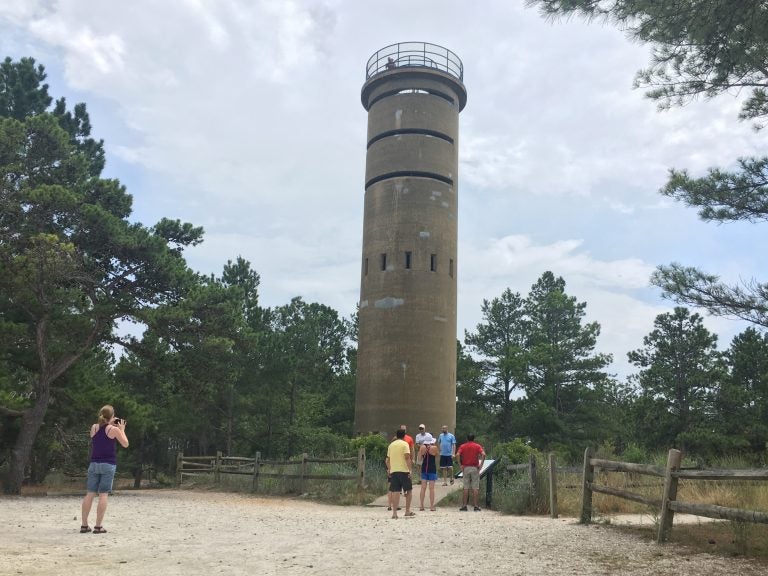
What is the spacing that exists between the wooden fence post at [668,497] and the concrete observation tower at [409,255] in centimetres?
1762

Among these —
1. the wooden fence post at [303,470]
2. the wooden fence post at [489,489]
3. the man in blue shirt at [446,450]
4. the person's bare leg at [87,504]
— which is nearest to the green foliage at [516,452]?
the man in blue shirt at [446,450]

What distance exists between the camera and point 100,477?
8.87 m

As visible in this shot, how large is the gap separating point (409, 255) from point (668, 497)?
19.4 m

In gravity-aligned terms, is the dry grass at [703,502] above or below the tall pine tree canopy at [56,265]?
below

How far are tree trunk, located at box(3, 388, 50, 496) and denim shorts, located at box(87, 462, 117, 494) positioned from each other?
31.6 ft

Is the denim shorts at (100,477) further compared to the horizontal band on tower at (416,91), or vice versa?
the horizontal band on tower at (416,91)

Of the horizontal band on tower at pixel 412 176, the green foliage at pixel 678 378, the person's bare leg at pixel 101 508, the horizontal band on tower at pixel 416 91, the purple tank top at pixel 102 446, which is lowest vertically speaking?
the person's bare leg at pixel 101 508

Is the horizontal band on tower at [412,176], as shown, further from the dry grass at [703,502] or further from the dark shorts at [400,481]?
the dark shorts at [400,481]

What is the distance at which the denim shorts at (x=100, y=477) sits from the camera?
8812 millimetres

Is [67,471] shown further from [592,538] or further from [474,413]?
[474,413]

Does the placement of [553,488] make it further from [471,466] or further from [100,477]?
[100,477]

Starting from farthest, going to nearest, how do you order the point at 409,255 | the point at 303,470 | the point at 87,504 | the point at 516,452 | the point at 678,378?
the point at 678,378 → the point at 409,255 → the point at 516,452 → the point at 303,470 → the point at 87,504

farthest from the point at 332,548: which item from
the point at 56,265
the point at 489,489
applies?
the point at 56,265

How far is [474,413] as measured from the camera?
3966 cm
